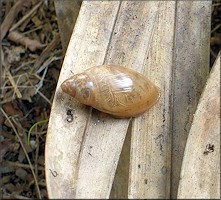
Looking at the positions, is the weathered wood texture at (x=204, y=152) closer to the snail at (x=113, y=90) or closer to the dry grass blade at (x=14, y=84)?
the snail at (x=113, y=90)

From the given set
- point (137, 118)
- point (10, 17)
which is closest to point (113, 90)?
point (137, 118)

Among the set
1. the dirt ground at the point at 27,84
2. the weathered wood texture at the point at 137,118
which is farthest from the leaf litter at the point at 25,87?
the weathered wood texture at the point at 137,118

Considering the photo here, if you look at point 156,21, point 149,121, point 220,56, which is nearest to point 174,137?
point 149,121

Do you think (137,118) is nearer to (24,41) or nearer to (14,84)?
(14,84)

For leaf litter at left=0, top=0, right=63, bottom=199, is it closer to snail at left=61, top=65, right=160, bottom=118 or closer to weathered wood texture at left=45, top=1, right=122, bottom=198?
weathered wood texture at left=45, top=1, right=122, bottom=198

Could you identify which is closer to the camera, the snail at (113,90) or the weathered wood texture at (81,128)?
the weathered wood texture at (81,128)

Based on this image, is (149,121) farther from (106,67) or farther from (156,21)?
(156,21)
